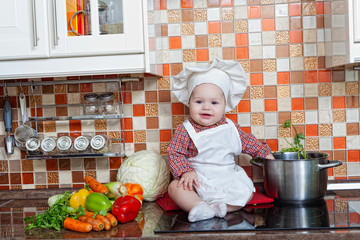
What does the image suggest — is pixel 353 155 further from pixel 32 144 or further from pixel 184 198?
pixel 32 144

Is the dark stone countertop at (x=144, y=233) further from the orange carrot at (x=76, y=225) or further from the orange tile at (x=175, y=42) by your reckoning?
the orange tile at (x=175, y=42)

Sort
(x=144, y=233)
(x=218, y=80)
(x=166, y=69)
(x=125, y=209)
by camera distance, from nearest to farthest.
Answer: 1. (x=144, y=233)
2. (x=125, y=209)
3. (x=218, y=80)
4. (x=166, y=69)

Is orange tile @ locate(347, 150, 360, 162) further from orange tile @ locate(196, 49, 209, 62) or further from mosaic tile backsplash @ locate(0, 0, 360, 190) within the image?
orange tile @ locate(196, 49, 209, 62)

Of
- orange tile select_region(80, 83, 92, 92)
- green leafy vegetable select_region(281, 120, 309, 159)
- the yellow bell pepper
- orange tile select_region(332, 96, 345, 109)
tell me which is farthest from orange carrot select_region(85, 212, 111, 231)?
orange tile select_region(332, 96, 345, 109)

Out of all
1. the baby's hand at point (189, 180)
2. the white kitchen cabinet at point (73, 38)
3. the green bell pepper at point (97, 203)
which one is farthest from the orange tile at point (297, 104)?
the green bell pepper at point (97, 203)

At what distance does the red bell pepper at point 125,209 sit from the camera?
1303mm

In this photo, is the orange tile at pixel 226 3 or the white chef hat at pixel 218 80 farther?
the orange tile at pixel 226 3

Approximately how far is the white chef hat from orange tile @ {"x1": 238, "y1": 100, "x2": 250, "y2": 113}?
0.13 m

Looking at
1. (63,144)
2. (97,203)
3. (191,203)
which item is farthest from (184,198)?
(63,144)

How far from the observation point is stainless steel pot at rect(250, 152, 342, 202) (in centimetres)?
142

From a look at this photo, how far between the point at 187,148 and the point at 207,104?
0.65 feet

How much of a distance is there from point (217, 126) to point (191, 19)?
52cm

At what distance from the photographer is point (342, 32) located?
146 cm

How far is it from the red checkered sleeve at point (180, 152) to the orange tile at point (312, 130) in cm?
55
